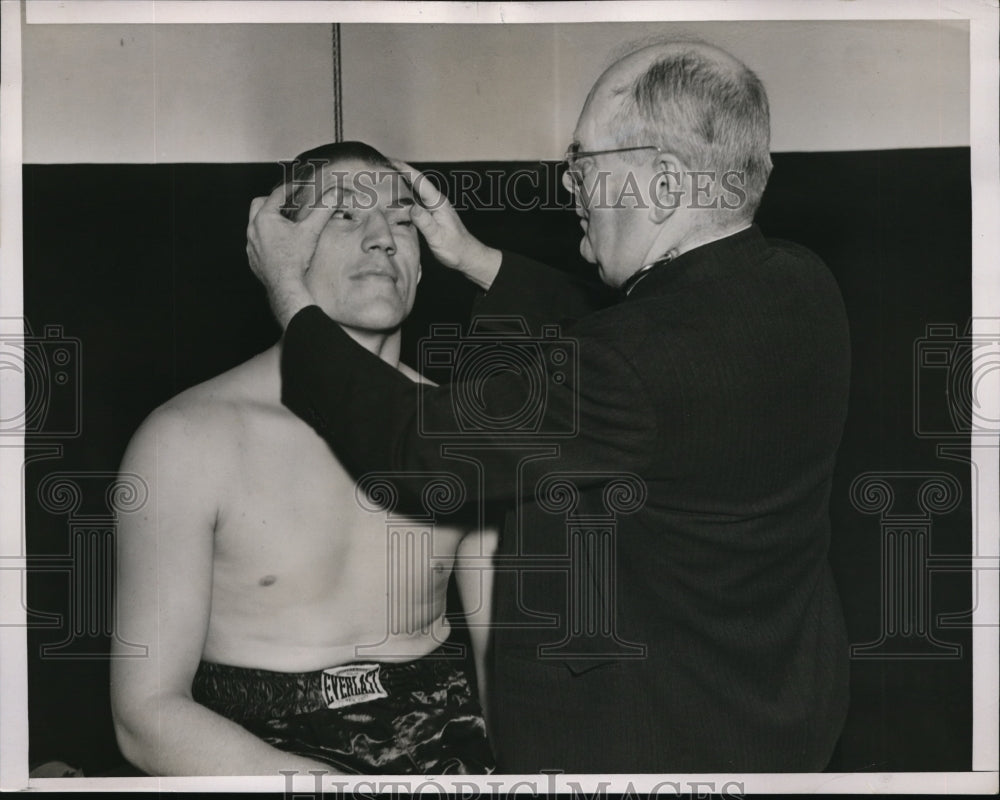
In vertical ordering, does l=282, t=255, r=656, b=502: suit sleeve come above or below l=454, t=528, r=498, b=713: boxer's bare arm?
above

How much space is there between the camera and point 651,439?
1.83 meters

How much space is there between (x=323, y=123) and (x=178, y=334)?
55cm

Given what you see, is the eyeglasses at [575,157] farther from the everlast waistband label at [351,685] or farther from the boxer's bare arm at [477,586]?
the everlast waistband label at [351,685]

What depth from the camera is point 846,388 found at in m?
2.03

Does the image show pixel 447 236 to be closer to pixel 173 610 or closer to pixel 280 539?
pixel 280 539

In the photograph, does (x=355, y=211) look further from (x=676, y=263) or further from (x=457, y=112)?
(x=676, y=263)

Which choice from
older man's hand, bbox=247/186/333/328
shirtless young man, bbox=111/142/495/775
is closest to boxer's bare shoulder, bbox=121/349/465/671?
shirtless young man, bbox=111/142/495/775

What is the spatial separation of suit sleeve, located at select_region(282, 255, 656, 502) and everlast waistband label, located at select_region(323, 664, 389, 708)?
394mm

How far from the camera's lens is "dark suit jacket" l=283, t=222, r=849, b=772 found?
1.81 m

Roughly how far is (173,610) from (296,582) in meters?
0.26

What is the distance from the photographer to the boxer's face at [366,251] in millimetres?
2043

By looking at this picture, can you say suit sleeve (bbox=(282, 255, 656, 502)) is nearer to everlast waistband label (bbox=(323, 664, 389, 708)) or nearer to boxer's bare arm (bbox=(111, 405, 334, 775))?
boxer's bare arm (bbox=(111, 405, 334, 775))

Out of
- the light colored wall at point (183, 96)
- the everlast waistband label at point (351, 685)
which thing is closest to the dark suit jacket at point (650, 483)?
the everlast waistband label at point (351, 685)

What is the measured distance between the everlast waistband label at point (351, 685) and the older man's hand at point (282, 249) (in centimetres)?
73
